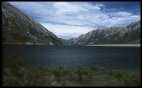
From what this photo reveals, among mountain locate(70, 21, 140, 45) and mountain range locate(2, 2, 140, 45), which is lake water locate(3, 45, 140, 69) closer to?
mountain range locate(2, 2, 140, 45)

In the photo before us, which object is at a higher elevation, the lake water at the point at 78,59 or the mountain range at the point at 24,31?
the mountain range at the point at 24,31

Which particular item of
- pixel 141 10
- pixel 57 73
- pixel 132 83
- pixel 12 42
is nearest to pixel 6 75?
pixel 12 42

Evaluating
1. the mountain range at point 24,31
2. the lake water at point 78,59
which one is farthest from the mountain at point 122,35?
the lake water at point 78,59

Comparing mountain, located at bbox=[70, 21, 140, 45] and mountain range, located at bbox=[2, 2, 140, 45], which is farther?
mountain, located at bbox=[70, 21, 140, 45]

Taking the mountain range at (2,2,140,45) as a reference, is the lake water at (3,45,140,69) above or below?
below

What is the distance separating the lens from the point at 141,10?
649 cm

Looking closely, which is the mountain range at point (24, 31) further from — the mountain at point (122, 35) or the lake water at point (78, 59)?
the lake water at point (78, 59)

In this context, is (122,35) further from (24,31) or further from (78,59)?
(24,31)

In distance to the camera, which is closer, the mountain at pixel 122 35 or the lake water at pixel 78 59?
the lake water at pixel 78 59

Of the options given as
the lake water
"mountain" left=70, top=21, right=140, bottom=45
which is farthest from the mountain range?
the lake water

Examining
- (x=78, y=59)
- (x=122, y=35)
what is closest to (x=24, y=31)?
(x=122, y=35)

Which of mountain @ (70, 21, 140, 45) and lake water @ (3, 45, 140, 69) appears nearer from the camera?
lake water @ (3, 45, 140, 69)

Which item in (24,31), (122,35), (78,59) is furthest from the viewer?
(78,59)

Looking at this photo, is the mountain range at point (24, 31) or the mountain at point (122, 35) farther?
the mountain at point (122, 35)
